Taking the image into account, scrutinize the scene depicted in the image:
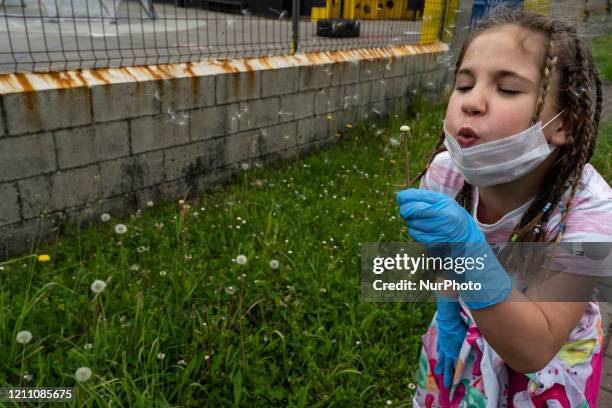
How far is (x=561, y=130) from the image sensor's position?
1.26 meters

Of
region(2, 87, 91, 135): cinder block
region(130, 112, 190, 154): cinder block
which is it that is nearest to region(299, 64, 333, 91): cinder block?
region(130, 112, 190, 154): cinder block

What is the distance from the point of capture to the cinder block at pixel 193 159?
12.5ft

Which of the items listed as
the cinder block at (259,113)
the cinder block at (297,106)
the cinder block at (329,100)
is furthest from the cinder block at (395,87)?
the cinder block at (259,113)

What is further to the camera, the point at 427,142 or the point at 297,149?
the point at 427,142

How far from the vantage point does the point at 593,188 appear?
4.26 ft

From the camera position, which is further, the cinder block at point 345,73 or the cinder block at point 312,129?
the cinder block at point 345,73

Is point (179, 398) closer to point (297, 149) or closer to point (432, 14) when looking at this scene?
point (297, 149)

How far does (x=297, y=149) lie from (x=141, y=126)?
1.67 metres

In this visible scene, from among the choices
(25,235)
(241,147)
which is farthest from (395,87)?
(25,235)

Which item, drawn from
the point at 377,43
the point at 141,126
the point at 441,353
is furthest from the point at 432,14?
the point at 441,353

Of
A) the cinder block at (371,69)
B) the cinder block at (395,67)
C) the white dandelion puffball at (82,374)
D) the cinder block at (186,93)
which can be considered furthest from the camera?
the cinder block at (395,67)

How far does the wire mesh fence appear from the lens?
3.20m

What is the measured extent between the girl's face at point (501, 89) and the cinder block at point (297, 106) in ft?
11.1

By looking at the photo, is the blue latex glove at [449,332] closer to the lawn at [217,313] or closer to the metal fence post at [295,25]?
the lawn at [217,313]
